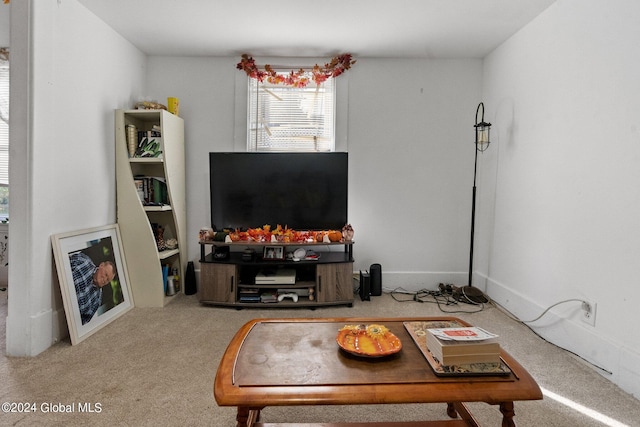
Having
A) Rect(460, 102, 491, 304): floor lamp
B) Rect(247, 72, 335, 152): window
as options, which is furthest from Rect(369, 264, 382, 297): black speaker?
Rect(247, 72, 335, 152): window

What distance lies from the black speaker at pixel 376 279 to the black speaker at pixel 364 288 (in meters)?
→ 0.12

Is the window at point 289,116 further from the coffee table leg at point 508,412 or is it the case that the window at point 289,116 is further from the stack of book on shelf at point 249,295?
the coffee table leg at point 508,412

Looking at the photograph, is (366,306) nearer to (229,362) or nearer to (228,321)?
(228,321)

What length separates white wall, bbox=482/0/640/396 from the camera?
1.88 m

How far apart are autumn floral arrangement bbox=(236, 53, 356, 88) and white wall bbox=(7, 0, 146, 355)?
4.05ft

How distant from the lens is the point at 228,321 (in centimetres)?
280

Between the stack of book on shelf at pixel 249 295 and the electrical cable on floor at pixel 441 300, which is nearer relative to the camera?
the electrical cable on floor at pixel 441 300

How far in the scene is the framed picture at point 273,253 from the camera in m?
3.16

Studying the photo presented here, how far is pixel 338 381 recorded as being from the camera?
1.14m

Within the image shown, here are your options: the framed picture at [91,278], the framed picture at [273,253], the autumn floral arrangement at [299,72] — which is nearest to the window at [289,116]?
the autumn floral arrangement at [299,72]

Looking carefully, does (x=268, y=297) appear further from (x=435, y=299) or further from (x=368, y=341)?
(x=368, y=341)

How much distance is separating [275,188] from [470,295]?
211 cm

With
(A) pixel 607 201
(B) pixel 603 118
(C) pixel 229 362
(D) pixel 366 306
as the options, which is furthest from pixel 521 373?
(D) pixel 366 306

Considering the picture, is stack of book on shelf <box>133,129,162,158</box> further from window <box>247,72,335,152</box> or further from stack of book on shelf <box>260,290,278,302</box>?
stack of book on shelf <box>260,290,278,302</box>
